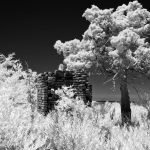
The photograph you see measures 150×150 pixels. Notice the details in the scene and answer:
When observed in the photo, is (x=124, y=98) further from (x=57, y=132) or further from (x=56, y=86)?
(x=57, y=132)

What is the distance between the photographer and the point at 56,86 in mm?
14641

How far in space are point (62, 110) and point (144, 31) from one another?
336 inches

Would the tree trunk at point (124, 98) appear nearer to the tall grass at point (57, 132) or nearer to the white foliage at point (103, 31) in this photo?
the white foliage at point (103, 31)

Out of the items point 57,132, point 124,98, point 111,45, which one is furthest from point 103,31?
point 57,132

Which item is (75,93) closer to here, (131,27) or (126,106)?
(126,106)

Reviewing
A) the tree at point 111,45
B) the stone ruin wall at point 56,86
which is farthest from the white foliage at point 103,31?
the stone ruin wall at point 56,86

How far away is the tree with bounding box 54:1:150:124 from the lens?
17562 millimetres

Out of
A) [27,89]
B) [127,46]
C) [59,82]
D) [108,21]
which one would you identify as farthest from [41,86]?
[108,21]

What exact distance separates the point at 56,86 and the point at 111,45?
5788 mm

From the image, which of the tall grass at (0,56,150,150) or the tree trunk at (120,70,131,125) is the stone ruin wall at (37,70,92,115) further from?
the tree trunk at (120,70,131,125)

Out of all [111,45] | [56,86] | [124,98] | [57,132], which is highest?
[111,45]

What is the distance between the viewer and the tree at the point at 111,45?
17562mm

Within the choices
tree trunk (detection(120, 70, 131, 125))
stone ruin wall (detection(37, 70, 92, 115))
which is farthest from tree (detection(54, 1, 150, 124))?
stone ruin wall (detection(37, 70, 92, 115))

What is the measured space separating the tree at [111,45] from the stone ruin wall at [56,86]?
3048 millimetres
